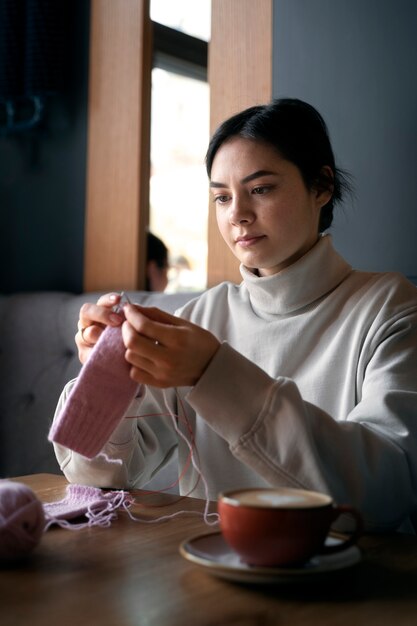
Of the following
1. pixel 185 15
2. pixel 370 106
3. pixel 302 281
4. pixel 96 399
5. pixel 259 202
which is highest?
pixel 185 15

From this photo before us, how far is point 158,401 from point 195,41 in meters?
1.00

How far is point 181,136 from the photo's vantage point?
1981mm

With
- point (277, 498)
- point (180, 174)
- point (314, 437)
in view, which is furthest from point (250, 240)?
point (180, 174)

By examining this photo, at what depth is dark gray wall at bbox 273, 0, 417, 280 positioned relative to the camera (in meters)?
1.51

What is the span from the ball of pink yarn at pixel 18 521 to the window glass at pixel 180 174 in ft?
3.84

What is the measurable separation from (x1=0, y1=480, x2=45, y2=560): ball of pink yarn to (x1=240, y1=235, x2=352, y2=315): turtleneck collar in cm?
62

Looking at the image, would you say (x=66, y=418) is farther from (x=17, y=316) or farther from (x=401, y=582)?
(x=17, y=316)

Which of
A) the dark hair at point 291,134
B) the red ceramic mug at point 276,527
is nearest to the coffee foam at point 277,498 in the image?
the red ceramic mug at point 276,527

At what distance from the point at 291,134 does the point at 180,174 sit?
0.75 m

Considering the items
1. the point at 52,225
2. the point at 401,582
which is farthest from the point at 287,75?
the point at 401,582

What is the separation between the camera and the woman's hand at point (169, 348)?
87 cm

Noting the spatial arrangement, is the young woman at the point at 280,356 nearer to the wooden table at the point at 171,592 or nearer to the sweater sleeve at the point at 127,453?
the sweater sleeve at the point at 127,453

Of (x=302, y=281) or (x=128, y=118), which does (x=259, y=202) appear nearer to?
(x=302, y=281)

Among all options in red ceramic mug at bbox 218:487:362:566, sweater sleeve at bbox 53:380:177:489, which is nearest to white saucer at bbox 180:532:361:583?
red ceramic mug at bbox 218:487:362:566
